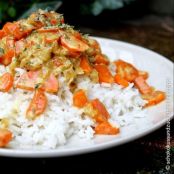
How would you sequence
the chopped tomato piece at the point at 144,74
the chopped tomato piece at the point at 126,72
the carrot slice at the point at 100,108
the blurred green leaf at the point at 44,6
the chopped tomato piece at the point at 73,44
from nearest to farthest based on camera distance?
the carrot slice at the point at 100,108 → the chopped tomato piece at the point at 73,44 → the chopped tomato piece at the point at 126,72 → the chopped tomato piece at the point at 144,74 → the blurred green leaf at the point at 44,6

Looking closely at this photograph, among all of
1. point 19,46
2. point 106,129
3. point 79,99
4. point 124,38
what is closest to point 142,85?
point 79,99

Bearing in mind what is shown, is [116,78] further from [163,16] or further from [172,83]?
[163,16]

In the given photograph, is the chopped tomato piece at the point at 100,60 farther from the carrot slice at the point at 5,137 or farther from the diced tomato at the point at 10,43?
the carrot slice at the point at 5,137

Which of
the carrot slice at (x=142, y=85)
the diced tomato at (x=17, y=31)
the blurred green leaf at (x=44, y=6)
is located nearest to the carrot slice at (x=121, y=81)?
the carrot slice at (x=142, y=85)

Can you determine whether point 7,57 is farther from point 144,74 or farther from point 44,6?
point 44,6

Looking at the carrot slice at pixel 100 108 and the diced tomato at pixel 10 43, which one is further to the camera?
the diced tomato at pixel 10 43

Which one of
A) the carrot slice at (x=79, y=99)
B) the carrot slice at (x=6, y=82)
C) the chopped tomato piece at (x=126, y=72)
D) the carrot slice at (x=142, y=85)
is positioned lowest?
the carrot slice at (x=142, y=85)
